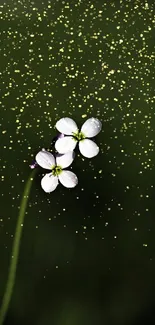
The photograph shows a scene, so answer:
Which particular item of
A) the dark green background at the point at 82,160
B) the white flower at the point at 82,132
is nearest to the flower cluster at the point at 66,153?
the white flower at the point at 82,132

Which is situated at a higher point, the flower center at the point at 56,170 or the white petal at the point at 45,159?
the white petal at the point at 45,159

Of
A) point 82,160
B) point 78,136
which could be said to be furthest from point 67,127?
point 82,160

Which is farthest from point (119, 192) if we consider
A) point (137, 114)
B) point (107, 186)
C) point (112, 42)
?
point (112, 42)

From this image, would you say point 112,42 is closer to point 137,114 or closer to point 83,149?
point 137,114

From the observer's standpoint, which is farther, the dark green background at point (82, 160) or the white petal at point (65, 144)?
the dark green background at point (82, 160)

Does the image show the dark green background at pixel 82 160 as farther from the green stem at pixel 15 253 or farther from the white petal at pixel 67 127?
the white petal at pixel 67 127

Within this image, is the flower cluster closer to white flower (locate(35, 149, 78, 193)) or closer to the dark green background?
white flower (locate(35, 149, 78, 193))

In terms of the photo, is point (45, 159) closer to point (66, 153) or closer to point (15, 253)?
point (66, 153)
